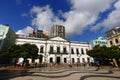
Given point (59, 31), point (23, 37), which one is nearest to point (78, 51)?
point (23, 37)

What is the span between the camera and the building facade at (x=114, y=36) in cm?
3981

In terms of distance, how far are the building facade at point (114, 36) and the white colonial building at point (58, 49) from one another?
10734mm

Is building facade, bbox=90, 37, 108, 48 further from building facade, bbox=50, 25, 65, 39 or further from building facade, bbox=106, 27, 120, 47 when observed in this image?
building facade, bbox=50, 25, 65, 39

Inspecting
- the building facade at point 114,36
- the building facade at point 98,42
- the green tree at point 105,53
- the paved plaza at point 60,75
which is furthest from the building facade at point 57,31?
the paved plaza at point 60,75

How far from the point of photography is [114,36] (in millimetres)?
41094

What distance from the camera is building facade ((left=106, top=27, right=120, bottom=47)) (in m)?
39.8

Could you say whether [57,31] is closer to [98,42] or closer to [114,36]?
[98,42]

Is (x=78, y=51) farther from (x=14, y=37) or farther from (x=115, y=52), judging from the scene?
(x=14, y=37)

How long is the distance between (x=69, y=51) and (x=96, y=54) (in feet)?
51.2

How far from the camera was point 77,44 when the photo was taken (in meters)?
47.4

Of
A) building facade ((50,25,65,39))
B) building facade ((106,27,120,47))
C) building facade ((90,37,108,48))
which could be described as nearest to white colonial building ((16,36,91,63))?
building facade ((90,37,108,48))

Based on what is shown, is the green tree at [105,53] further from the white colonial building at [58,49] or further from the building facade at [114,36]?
the white colonial building at [58,49]

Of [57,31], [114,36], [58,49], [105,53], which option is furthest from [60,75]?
[57,31]

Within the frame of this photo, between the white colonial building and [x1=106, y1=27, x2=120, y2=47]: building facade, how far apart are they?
10.7 meters
